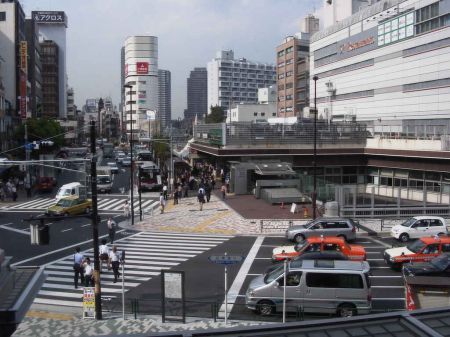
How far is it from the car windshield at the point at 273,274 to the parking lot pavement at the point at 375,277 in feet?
3.55

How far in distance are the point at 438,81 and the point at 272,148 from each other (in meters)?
16.6

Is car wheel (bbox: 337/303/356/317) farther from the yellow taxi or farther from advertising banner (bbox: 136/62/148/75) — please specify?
advertising banner (bbox: 136/62/148/75)

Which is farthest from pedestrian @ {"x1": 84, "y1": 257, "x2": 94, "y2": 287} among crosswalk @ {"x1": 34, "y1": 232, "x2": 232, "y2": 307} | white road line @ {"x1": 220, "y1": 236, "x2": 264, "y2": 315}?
white road line @ {"x1": 220, "y1": 236, "x2": 264, "y2": 315}

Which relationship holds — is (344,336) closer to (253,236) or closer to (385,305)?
(385,305)

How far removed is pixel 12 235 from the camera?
32.0m

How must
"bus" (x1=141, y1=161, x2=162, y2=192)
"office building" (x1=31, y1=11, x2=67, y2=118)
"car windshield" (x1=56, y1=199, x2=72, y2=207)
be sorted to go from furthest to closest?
1. "office building" (x1=31, y1=11, x2=67, y2=118)
2. "bus" (x1=141, y1=161, x2=162, y2=192)
3. "car windshield" (x1=56, y1=199, x2=72, y2=207)

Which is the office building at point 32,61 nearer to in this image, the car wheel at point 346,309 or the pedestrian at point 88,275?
the pedestrian at point 88,275

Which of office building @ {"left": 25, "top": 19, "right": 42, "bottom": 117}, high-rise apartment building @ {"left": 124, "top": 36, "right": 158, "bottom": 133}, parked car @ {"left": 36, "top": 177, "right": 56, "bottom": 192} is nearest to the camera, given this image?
parked car @ {"left": 36, "top": 177, "right": 56, "bottom": 192}

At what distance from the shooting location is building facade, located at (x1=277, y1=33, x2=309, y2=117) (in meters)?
106

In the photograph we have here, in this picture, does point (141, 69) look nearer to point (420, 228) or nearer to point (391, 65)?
point (391, 65)

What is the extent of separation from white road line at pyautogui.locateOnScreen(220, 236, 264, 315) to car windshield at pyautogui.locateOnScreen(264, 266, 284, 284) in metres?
1.46

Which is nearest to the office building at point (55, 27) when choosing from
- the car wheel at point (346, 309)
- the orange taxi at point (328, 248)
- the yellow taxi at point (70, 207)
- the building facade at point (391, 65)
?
the building facade at point (391, 65)

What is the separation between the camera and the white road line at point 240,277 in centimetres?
1849

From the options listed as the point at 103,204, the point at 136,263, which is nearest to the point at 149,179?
the point at 103,204
